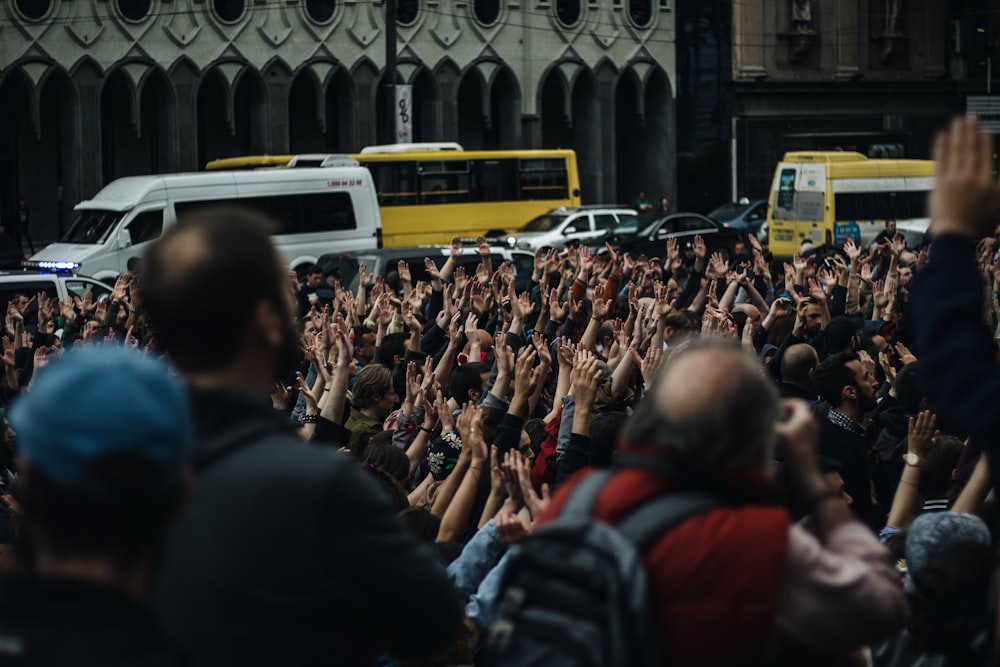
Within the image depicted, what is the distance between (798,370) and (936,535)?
2847 mm

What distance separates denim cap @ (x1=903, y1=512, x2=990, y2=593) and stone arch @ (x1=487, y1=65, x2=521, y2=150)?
4065 cm

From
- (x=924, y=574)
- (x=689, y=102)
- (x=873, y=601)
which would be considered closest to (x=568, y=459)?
(x=924, y=574)

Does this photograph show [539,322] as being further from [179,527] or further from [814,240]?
[814,240]

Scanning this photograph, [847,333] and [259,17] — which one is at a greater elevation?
[259,17]

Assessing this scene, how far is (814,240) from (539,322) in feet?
69.4

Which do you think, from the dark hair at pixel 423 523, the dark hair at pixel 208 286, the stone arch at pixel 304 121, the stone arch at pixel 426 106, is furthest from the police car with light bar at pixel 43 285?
the stone arch at pixel 426 106

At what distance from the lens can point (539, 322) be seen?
1086cm

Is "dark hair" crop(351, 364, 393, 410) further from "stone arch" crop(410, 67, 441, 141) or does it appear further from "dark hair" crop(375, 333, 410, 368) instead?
"stone arch" crop(410, 67, 441, 141)

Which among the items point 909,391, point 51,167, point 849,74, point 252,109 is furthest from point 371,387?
point 849,74

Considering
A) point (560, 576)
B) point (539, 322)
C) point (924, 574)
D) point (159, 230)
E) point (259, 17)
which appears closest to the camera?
point (560, 576)

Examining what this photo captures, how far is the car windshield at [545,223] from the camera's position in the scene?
31.0 metres

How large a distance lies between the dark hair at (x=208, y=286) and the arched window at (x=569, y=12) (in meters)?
43.7

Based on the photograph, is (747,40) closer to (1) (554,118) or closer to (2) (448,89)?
(1) (554,118)

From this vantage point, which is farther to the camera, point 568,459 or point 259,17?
point 259,17
